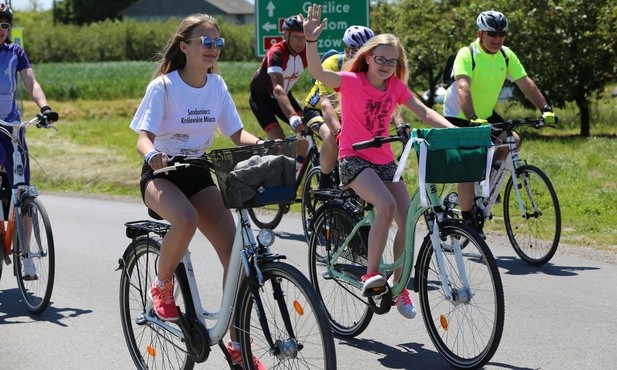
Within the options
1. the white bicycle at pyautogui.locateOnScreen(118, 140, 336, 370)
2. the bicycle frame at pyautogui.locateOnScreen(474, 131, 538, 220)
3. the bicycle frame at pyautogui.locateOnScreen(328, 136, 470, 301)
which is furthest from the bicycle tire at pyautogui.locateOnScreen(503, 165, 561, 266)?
the white bicycle at pyautogui.locateOnScreen(118, 140, 336, 370)

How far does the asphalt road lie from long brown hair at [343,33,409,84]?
168 cm

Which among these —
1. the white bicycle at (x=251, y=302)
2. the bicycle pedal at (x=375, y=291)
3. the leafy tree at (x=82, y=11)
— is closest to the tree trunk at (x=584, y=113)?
the bicycle pedal at (x=375, y=291)

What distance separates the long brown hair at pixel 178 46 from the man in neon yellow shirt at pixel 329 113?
1.81m

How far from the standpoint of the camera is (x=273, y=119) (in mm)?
11117

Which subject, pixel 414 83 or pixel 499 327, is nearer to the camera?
pixel 499 327

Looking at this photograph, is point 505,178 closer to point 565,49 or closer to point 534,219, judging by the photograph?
point 534,219

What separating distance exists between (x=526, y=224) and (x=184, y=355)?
436 cm

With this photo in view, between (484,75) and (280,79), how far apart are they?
6.56 feet

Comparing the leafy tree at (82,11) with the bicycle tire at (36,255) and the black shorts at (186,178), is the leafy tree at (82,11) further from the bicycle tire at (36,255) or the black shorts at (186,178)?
the black shorts at (186,178)

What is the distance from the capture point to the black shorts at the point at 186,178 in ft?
19.1

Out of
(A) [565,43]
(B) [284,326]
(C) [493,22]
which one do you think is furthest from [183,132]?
(A) [565,43]

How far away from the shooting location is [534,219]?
9.46 meters

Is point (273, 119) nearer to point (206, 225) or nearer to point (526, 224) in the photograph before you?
point (526, 224)

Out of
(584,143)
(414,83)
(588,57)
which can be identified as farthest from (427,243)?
(414,83)
